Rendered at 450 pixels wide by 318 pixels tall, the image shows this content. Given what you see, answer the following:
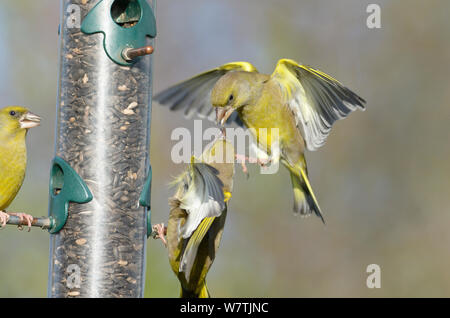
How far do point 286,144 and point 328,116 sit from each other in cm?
49

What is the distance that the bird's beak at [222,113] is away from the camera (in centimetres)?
645

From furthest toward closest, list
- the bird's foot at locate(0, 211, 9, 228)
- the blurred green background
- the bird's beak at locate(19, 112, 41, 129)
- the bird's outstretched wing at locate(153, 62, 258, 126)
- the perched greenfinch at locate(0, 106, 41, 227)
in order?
the blurred green background < the bird's outstretched wing at locate(153, 62, 258, 126) < the bird's beak at locate(19, 112, 41, 129) < the perched greenfinch at locate(0, 106, 41, 227) < the bird's foot at locate(0, 211, 9, 228)

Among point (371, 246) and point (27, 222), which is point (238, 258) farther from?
point (27, 222)

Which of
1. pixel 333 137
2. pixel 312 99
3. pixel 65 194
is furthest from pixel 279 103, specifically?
pixel 333 137

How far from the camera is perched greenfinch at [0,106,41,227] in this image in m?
6.44

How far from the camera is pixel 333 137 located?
→ 10.4m

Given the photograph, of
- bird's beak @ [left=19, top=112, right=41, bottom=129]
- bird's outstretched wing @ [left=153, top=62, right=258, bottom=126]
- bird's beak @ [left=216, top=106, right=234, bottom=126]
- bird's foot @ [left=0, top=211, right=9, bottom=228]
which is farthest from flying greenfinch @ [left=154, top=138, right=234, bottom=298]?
bird's beak @ [left=19, top=112, right=41, bottom=129]

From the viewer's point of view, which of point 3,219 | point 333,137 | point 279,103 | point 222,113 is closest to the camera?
point 3,219

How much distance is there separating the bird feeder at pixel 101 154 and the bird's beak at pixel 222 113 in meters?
0.64

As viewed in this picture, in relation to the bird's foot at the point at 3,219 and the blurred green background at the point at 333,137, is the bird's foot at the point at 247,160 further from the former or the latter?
the blurred green background at the point at 333,137

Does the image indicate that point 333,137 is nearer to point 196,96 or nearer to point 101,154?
point 196,96

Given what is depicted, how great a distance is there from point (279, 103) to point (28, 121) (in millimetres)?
2198

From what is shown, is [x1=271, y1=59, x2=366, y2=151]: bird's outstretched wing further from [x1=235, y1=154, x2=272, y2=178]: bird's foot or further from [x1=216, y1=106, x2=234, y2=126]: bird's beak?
[x1=216, y1=106, x2=234, y2=126]: bird's beak

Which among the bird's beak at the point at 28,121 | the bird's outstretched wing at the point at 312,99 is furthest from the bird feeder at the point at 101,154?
the bird's outstretched wing at the point at 312,99
